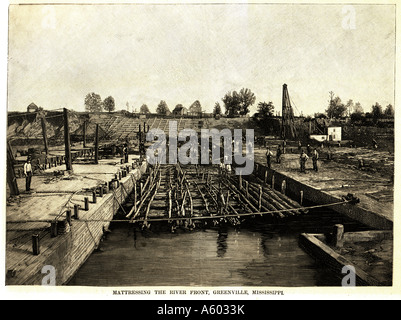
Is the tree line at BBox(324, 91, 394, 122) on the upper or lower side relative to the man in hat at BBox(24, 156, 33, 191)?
upper

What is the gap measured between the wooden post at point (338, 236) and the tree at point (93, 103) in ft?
19.3

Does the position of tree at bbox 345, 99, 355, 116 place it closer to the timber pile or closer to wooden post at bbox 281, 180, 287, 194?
wooden post at bbox 281, 180, 287, 194

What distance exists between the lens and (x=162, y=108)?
30.1 ft

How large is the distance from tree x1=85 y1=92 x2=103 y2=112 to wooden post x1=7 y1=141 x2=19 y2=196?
1898 millimetres

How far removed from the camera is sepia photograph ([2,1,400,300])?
7965 mm

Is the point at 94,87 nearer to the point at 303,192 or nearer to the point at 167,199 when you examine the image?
the point at 167,199

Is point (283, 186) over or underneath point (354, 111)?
underneath

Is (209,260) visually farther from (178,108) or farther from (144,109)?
(144,109)

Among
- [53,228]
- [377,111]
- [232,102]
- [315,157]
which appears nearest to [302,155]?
[315,157]

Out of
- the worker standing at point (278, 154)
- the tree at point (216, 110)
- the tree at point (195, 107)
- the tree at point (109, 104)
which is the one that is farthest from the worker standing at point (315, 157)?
the tree at point (109, 104)

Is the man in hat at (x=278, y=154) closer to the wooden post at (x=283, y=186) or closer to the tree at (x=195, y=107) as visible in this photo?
the wooden post at (x=283, y=186)

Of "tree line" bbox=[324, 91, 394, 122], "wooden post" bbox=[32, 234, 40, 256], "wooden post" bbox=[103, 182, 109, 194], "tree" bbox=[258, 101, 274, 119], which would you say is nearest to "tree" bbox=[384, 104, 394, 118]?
"tree line" bbox=[324, 91, 394, 122]

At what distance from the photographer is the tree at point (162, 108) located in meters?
9.02

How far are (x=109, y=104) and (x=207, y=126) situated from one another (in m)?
Result: 2.32
